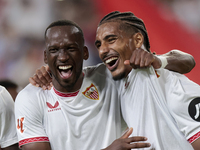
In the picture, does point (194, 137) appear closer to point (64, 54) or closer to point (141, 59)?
point (141, 59)

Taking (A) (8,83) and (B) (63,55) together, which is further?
(A) (8,83)

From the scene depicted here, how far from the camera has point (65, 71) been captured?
65.0 inches

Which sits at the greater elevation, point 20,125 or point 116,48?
point 116,48

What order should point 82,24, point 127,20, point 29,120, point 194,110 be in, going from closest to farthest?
point 194,110 → point 29,120 → point 127,20 → point 82,24

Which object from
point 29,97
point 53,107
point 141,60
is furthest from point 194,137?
point 29,97

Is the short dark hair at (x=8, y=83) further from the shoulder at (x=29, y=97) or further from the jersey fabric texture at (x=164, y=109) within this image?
the jersey fabric texture at (x=164, y=109)

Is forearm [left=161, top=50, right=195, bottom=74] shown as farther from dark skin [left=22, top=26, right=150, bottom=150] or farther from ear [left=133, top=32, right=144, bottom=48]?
dark skin [left=22, top=26, right=150, bottom=150]

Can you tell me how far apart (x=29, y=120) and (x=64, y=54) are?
426mm

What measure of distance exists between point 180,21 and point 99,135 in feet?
9.01

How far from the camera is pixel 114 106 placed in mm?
1704

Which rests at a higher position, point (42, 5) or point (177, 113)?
point (42, 5)

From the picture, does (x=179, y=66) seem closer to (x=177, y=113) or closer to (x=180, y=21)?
(x=177, y=113)

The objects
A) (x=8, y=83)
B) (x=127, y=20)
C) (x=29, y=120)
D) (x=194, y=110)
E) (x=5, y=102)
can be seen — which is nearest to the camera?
(x=194, y=110)

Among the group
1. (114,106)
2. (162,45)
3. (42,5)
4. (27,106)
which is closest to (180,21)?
(162,45)
